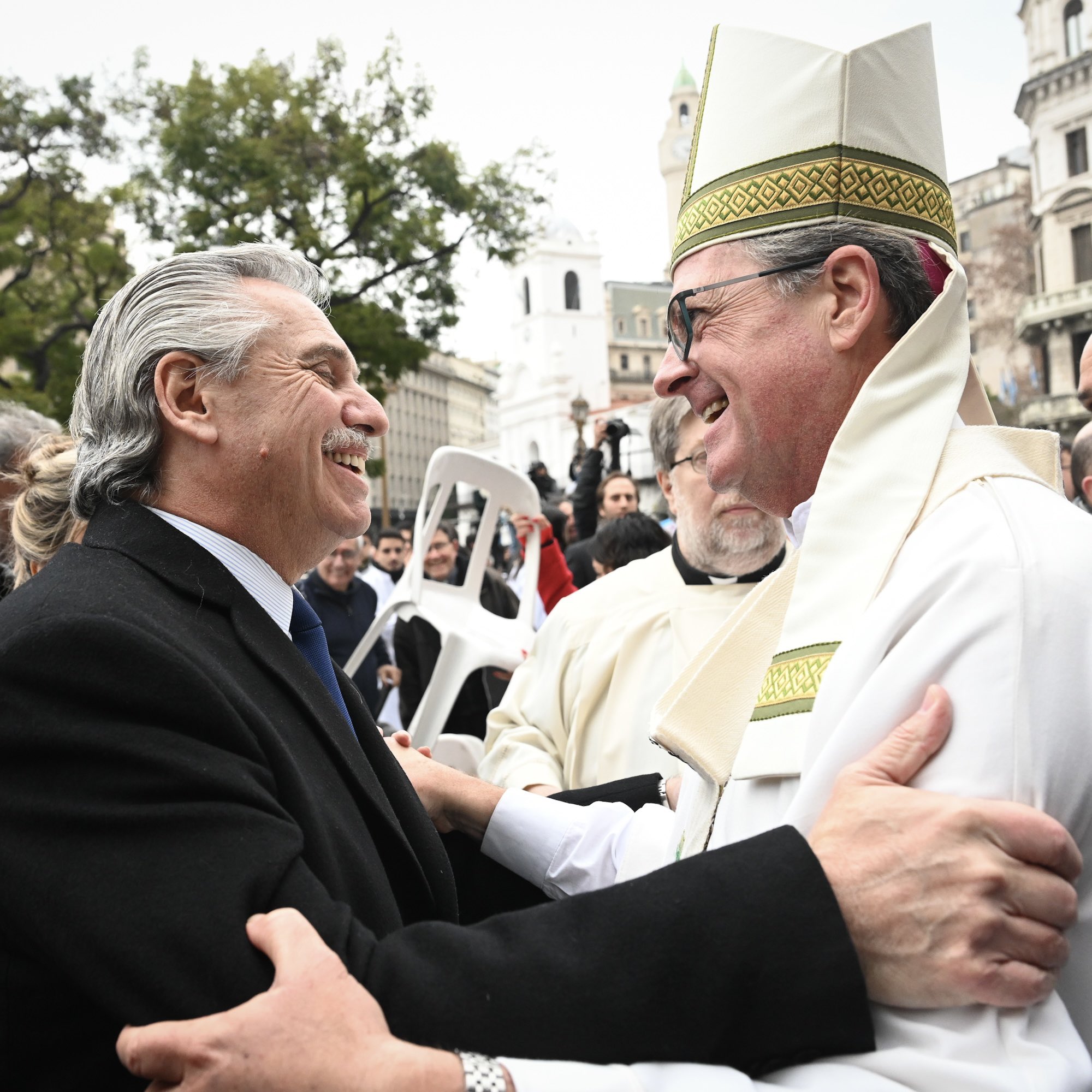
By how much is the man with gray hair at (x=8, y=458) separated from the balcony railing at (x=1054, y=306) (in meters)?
44.0

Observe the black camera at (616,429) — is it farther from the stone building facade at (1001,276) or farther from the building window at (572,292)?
the building window at (572,292)

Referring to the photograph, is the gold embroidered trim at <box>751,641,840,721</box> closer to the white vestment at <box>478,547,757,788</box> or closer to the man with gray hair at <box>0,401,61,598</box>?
the white vestment at <box>478,547,757,788</box>

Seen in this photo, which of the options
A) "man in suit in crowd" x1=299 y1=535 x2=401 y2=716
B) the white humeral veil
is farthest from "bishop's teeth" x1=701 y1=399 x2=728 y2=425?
"man in suit in crowd" x1=299 y1=535 x2=401 y2=716

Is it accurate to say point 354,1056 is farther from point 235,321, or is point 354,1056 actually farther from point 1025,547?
point 235,321

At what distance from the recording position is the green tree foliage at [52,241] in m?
17.2

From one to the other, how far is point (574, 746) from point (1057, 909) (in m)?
2.60

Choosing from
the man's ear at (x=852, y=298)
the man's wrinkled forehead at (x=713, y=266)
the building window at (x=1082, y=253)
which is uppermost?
the building window at (x=1082, y=253)

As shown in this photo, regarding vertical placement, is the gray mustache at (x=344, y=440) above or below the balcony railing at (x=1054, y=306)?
below

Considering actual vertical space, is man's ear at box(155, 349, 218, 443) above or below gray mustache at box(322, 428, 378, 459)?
above

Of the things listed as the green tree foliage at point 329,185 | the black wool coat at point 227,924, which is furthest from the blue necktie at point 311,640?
the green tree foliage at point 329,185

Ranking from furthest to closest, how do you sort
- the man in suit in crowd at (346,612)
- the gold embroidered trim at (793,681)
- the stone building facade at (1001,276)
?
1. the stone building facade at (1001,276)
2. the man in suit in crowd at (346,612)
3. the gold embroidered trim at (793,681)

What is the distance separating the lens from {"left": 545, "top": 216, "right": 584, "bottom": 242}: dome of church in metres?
97.2

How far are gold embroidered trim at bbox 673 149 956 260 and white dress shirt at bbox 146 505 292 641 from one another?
42.6 inches

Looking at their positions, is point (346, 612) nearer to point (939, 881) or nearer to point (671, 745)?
point (671, 745)
